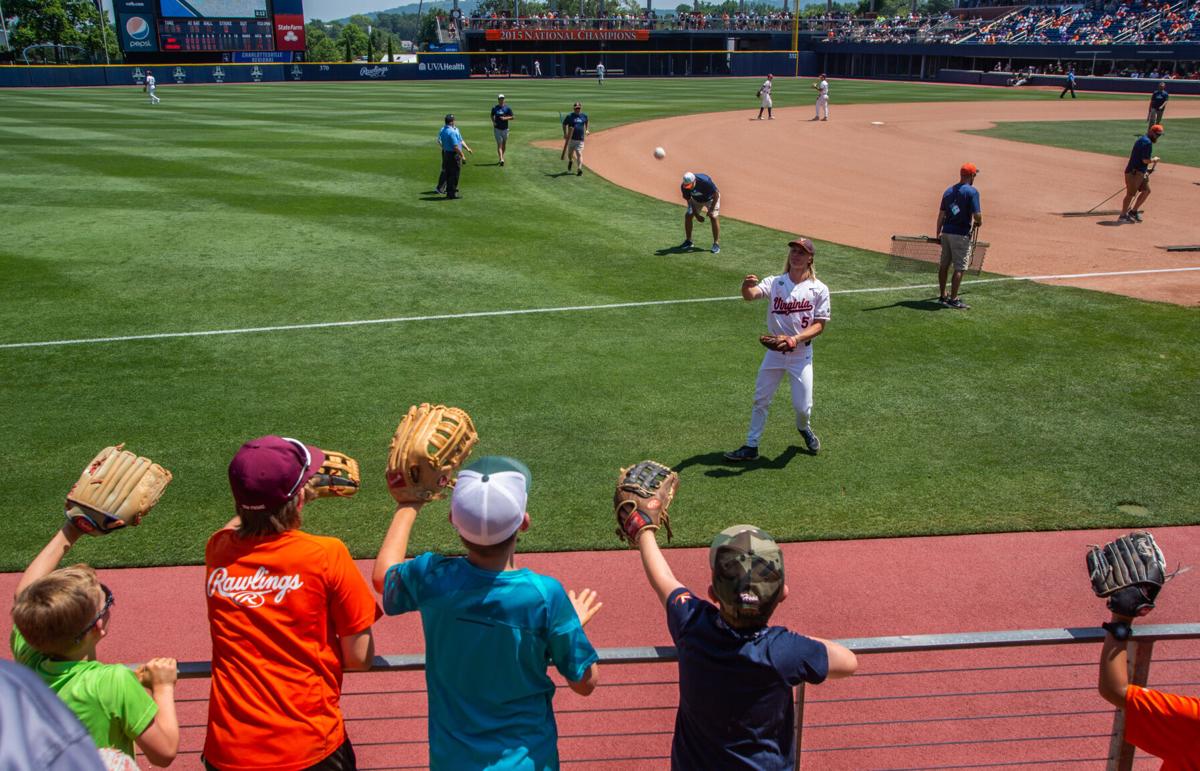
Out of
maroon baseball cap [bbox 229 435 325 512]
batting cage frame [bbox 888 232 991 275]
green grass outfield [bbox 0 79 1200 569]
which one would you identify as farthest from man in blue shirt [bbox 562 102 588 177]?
maroon baseball cap [bbox 229 435 325 512]

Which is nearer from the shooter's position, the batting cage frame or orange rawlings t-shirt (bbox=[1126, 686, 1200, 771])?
orange rawlings t-shirt (bbox=[1126, 686, 1200, 771])

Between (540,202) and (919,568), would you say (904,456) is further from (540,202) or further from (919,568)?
(540,202)

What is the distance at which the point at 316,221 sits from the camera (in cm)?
1930

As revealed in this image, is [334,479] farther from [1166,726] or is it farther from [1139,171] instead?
[1139,171]

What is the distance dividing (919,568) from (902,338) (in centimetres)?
597

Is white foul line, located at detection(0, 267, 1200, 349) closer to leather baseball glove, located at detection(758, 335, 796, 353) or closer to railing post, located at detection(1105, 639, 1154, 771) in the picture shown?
leather baseball glove, located at detection(758, 335, 796, 353)

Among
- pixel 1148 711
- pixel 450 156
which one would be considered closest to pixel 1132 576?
pixel 1148 711

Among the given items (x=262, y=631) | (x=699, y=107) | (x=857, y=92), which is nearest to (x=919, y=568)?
(x=262, y=631)

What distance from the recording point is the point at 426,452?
346 cm

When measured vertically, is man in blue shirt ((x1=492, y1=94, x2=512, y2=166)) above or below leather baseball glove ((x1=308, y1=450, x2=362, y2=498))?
above

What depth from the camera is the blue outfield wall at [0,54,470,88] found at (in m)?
54.3

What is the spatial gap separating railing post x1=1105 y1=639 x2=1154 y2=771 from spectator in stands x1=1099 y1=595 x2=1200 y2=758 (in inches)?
4.3

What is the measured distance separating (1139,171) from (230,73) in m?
56.6

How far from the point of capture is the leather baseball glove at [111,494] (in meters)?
3.67
